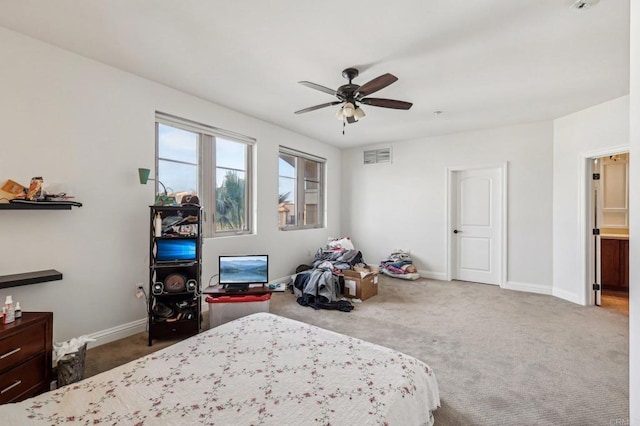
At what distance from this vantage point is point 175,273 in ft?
9.96

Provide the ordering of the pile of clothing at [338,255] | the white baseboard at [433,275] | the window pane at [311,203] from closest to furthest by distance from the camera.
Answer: the pile of clothing at [338,255] < the white baseboard at [433,275] < the window pane at [311,203]

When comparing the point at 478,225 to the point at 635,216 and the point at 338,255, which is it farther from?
the point at 635,216

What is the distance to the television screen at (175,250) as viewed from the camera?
292cm

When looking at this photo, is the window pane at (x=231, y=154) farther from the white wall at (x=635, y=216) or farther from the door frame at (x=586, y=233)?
the door frame at (x=586, y=233)

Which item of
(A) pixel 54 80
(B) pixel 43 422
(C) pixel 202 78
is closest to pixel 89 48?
(A) pixel 54 80

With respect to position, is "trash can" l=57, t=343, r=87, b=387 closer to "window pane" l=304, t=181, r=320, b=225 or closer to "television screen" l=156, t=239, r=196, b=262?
"television screen" l=156, t=239, r=196, b=262

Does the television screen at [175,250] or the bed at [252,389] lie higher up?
the television screen at [175,250]

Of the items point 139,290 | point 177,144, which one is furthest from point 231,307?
point 177,144

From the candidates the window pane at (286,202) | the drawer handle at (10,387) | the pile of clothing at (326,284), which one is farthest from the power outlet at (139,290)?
the window pane at (286,202)

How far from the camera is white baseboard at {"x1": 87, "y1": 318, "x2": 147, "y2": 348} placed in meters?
2.78

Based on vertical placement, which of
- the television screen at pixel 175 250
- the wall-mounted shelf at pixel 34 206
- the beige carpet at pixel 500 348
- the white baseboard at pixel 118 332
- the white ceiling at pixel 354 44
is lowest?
the beige carpet at pixel 500 348

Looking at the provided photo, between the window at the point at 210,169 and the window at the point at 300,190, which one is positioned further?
the window at the point at 300,190

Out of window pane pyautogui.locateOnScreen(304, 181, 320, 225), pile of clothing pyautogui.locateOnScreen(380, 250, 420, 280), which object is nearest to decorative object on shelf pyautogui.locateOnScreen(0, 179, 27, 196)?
window pane pyautogui.locateOnScreen(304, 181, 320, 225)

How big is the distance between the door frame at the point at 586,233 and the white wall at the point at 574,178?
0.01 meters
